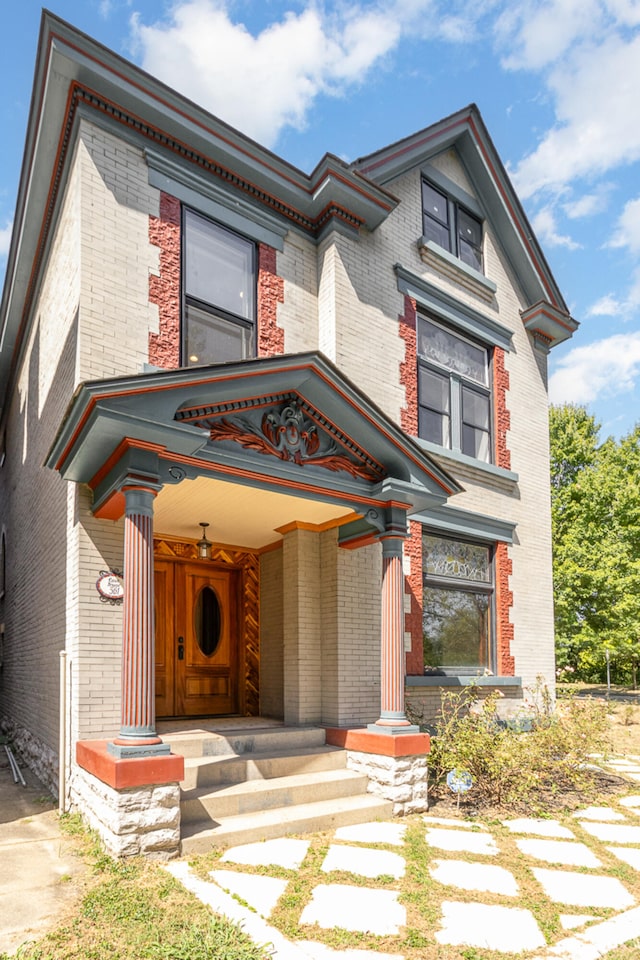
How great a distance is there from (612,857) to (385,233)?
8106mm

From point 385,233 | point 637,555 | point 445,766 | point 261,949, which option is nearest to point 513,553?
point 445,766

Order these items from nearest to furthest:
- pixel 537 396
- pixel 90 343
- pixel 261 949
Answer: pixel 261 949 → pixel 90 343 → pixel 537 396

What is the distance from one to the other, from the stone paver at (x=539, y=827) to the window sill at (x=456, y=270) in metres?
7.76

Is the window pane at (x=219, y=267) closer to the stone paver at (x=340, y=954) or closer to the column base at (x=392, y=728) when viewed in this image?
the column base at (x=392, y=728)

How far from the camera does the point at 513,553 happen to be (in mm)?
11453

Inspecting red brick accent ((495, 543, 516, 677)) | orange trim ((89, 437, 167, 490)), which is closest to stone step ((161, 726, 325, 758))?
orange trim ((89, 437, 167, 490))

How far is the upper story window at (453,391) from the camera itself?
10.6 metres

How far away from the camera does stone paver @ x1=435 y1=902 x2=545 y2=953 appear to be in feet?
13.4

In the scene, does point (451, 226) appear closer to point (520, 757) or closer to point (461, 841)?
point (520, 757)

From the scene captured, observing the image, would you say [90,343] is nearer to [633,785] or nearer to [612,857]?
[612,857]

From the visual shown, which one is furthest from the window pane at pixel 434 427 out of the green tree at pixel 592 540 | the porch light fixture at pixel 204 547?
the green tree at pixel 592 540

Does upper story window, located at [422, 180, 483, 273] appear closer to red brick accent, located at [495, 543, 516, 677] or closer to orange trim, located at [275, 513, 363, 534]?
red brick accent, located at [495, 543, 516, 677]

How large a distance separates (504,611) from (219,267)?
6.64 m

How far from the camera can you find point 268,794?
6477 mm
